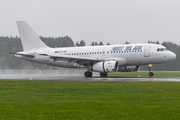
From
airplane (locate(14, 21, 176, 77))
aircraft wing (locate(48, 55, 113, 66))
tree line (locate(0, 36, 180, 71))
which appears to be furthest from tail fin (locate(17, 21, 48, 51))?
tree line (locate(0, 36, 180, 71))

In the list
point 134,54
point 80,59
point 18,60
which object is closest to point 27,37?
point 80,59

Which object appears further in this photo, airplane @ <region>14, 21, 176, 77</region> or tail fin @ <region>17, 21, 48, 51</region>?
tail fin @ <region>17, 21, 48, 51</region>

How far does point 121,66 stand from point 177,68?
72.5 meters

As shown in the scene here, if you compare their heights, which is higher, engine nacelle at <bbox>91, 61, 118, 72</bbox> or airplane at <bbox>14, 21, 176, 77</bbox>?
airplane at <bbox>14, 21, 176, 77</bbox>

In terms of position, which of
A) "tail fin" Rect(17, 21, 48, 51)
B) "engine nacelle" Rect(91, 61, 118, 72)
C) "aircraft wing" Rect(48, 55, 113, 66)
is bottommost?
"engine nacelle" Rect(91, 61, 118, 72)

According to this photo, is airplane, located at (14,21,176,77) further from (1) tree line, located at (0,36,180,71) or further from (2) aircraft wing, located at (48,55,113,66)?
(1) tree line, located at (0,36,180,71)

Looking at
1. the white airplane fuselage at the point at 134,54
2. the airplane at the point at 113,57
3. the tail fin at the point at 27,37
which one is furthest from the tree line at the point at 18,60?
the white airplane fuselage at the point at 134,54

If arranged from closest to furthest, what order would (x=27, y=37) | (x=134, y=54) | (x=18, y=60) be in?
(x=134, y=54), (x=27, y=37), (x=18, y=60)

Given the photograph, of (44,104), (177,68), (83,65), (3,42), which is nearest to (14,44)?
(3,42)

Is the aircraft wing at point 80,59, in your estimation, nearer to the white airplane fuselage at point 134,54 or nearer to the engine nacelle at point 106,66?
the white airplane fuselage at point 134,54

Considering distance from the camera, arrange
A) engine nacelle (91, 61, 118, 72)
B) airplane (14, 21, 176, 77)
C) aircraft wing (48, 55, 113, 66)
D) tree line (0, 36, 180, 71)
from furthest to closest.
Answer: tree line (0, 36, 180, 71) → aircraft wing (48, 55, 113, 66) → airplane (14, 21, 176, 77) → engine nacelle (91, 61, 118, 72)

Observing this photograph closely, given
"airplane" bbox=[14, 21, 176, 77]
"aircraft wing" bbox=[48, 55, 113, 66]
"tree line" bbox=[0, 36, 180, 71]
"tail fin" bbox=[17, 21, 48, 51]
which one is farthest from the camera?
"tree line" bbox=[0, 36, 180, 71]

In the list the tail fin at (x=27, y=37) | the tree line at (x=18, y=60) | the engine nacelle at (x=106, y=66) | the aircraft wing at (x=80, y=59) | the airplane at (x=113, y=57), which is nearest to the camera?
the engine nacelle at (x=106, y=66)

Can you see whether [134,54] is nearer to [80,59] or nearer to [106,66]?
[106,66]
